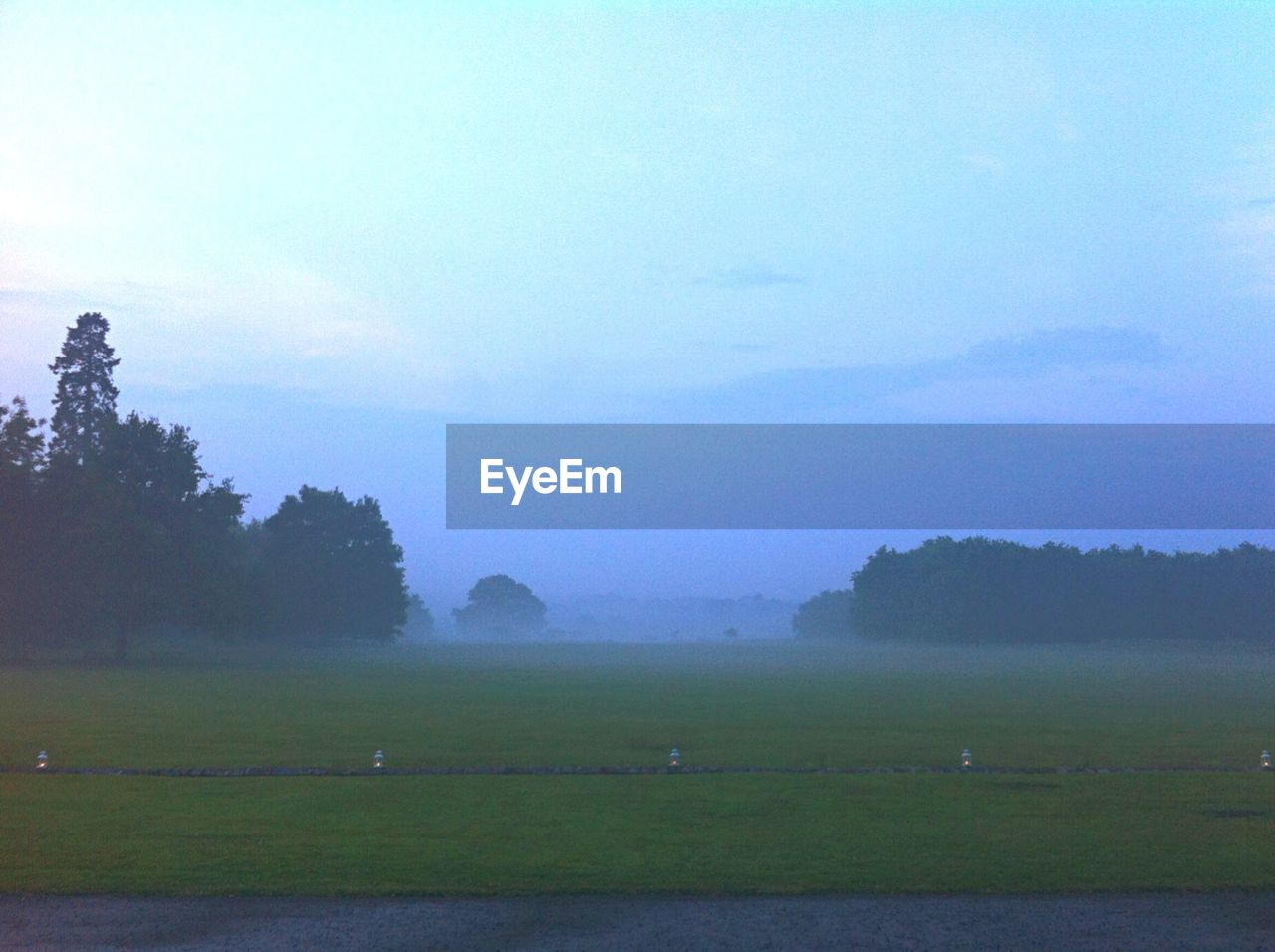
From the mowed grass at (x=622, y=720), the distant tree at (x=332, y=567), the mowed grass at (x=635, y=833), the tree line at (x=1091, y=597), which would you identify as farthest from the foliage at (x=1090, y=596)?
the mowed grass at (x=635, y=833)

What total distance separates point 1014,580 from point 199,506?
351 feet

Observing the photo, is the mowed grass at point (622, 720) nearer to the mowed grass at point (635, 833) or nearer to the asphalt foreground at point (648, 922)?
the mowed grass at point (635, 833)

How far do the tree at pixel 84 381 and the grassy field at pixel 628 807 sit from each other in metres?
54.3

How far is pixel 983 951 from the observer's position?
1052 centimetres

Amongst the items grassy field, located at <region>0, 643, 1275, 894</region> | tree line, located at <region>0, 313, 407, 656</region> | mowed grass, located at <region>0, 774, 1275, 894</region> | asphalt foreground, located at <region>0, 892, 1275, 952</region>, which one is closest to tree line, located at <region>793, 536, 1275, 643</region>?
tree line, located at <region>0, 313, 407, 656</region>

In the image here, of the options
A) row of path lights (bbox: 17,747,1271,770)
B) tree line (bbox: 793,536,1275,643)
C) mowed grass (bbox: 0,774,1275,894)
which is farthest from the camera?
tree line (bbox: 793,536,1275,643)

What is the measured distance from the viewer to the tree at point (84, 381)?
3423 inches

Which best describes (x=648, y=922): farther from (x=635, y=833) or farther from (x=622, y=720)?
(x=622, y=720)

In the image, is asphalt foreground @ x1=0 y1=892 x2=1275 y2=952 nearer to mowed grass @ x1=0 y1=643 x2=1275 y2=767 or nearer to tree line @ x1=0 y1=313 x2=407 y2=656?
mowed grass @ x1=0 y1=643 x2=1275 y2=767

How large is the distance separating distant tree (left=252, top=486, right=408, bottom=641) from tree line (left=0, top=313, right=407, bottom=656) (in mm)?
29005

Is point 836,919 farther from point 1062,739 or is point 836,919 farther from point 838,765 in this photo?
point 1062,739

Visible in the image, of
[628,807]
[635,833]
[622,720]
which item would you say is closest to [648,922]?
[635,833]

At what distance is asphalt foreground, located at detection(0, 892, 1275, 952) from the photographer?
35.3ft

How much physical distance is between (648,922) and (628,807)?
6.48 m
